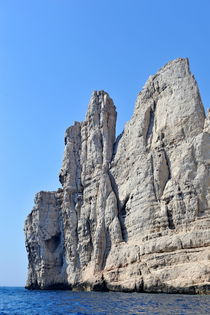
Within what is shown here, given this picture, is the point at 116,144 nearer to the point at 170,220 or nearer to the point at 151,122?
the point at 151,122

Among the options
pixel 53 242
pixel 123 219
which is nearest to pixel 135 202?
pixel 123 219

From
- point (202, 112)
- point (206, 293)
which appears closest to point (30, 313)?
point (206, 293)

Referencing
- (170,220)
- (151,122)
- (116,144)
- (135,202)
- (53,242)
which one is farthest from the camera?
(53,242)

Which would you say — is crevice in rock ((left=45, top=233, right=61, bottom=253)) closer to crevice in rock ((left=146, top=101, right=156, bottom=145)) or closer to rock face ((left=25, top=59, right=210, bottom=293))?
rock face ((left=25, top=59, right=210, bottom=293))

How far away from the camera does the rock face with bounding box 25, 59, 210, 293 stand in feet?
124

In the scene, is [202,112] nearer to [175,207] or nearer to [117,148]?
[175,207]

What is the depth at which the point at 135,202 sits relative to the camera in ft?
151

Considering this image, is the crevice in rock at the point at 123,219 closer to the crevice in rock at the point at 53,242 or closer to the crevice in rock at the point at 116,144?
the crevice in rock at the point at 116,144

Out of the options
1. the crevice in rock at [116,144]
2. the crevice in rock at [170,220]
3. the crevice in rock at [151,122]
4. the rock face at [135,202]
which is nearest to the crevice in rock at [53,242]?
the rock face at [135,202]

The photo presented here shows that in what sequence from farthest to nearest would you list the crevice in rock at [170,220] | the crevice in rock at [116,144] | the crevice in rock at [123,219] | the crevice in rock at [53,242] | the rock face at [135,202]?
the crevice in rock at [53,242], the crevice in rock at [116,144], the crevice in rock at [123,219], the crevice in rock at [170,220], the rock face at [135,202]

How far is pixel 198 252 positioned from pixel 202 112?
14463 mm

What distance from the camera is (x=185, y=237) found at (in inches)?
1449

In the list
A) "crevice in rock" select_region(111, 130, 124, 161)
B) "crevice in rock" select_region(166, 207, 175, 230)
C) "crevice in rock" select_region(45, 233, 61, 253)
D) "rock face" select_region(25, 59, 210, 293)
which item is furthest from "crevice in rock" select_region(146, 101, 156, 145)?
"crevice in rock" select_region(45, 233, 61, 253)

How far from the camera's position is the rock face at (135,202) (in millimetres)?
37750
